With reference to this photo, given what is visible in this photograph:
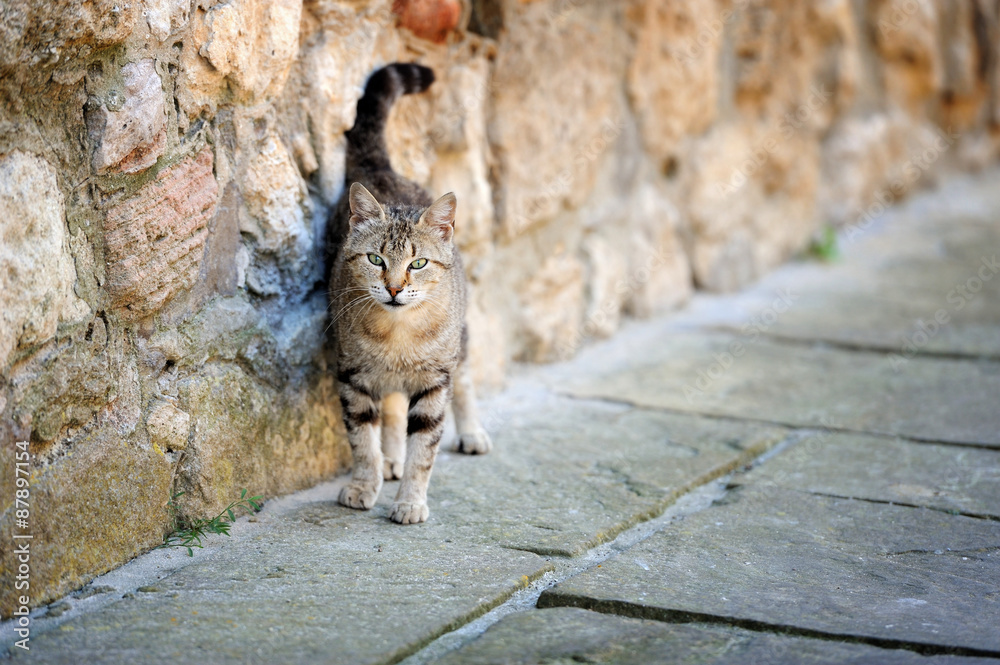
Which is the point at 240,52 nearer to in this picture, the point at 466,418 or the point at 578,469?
the point at 466,418

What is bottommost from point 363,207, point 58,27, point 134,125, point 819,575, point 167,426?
point 819,575

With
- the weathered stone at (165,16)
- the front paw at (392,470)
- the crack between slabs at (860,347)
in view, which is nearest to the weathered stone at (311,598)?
the front paw at (392,470)

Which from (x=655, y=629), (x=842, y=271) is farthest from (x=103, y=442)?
(x=842, y=271)

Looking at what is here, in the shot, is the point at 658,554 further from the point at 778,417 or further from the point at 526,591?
the point at 778,417

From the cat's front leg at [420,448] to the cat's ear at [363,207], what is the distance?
0.52 metres

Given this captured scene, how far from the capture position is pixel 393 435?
125 inches

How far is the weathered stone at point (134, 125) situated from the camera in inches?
86.3

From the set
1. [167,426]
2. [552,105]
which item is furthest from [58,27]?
[552,105]

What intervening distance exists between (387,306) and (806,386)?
1897 mm

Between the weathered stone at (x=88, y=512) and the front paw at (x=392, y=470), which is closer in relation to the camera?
the weathered stone at (x=88, y=512)

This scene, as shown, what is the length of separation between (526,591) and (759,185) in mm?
3878

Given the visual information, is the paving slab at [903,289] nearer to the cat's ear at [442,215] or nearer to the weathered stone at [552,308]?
the weathered stone at [552,308]

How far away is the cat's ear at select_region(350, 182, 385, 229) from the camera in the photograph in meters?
2.79

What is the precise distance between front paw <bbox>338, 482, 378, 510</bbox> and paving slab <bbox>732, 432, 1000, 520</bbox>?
1.08m
